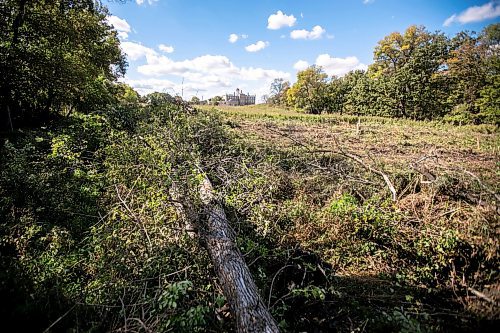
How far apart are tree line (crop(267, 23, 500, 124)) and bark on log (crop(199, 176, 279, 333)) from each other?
27750 mm

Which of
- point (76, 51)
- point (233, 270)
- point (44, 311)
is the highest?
point (76, 51)

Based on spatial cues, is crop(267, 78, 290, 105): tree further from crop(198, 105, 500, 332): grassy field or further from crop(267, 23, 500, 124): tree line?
crop(198, 105, 500, 332): grassy field

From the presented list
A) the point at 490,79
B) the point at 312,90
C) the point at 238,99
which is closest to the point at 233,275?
the point at 490,79

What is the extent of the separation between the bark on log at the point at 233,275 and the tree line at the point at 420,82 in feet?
91.0

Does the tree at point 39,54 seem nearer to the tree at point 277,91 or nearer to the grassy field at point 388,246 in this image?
the grassy field at point 388,246

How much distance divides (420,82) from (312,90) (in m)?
14.0

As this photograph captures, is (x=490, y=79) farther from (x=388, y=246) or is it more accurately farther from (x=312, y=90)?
(x=388, y=246)

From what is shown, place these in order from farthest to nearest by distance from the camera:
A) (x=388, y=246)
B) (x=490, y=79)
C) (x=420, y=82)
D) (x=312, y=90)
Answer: (x=312, y=90) < (x=420, y=82) < (x=490, y=79) < (x=388, y=246)

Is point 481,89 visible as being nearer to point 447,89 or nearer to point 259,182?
point 447,89

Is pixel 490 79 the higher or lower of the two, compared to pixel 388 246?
higher

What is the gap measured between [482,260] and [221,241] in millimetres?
3794

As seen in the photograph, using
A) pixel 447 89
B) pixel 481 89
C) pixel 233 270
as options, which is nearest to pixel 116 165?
pixel 233 270

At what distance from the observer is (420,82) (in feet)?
94.3

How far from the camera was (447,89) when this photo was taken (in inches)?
1080
